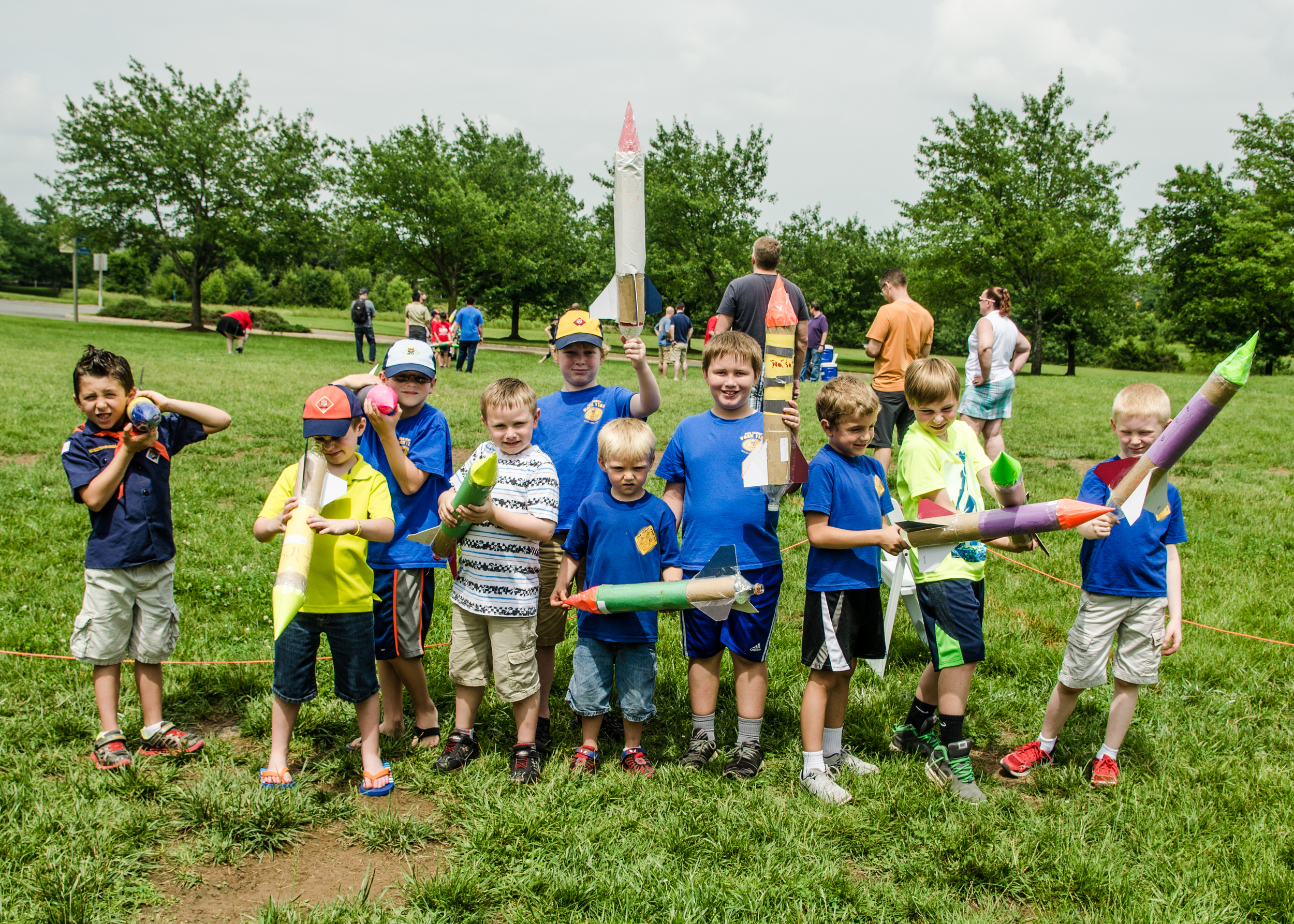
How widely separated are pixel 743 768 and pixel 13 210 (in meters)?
118

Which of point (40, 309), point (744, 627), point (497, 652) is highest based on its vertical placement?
point (40, 309)

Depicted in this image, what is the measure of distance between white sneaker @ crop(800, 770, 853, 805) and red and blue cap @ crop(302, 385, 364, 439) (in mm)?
2731

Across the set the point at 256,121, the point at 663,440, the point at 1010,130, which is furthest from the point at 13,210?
the point at 663,440

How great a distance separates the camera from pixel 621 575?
396 cm

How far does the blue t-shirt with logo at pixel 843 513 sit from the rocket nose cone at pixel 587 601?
1.03 meters

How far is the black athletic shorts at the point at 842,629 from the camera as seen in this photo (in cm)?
389

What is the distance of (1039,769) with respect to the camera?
4082 mm

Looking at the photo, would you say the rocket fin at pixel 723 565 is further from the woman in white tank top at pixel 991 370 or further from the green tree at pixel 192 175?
the green tree at pixel 192 175

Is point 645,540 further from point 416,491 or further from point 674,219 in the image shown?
point 674,219

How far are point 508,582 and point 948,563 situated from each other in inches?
83.8

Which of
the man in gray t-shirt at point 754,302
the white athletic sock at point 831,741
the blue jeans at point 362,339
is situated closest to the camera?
the white athletic sock at point 831,741

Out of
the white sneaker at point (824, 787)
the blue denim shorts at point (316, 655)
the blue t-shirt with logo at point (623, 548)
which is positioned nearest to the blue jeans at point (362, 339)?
the blue denim shorts at point (316, 655)

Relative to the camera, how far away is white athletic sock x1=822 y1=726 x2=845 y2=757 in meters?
4.14

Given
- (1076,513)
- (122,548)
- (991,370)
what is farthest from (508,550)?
(991,370)
